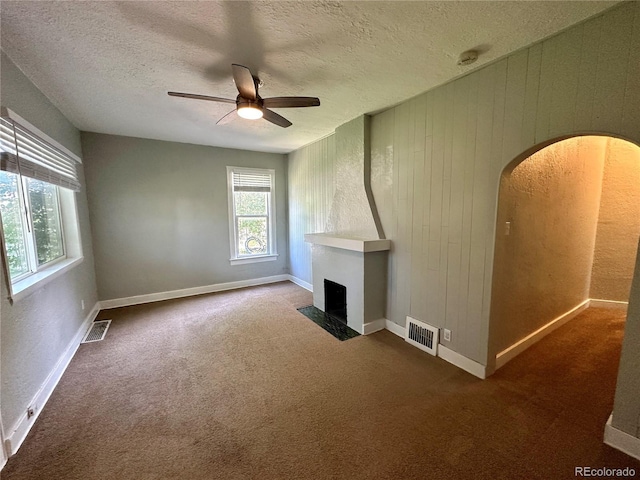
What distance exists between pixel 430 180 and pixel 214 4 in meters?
2.12

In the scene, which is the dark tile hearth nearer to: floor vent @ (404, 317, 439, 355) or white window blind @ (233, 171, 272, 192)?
floor vent @ (404, 317, 439, 355)

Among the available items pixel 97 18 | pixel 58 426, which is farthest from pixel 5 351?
pixel 97 18

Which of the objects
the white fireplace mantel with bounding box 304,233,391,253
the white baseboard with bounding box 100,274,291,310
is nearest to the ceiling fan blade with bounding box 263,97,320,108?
the white fireplace mantel with bounding box 304,233,391,253

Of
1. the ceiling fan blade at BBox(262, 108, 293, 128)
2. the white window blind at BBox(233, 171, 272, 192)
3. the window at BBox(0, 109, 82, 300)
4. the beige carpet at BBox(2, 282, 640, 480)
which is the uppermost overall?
the ceiling fan blade at BBox(262, 108, 293, 128)

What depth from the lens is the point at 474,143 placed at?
2.22 meters

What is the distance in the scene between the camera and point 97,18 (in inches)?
60.1

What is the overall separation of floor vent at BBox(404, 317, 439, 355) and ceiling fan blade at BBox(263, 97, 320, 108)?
2333 mm

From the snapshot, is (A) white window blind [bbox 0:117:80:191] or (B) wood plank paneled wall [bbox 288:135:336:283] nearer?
(A) white window blind [bbox 0:117:80:191]

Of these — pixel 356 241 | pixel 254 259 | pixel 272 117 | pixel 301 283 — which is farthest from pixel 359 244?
pixel 254 259

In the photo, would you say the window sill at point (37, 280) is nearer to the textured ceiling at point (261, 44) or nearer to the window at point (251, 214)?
the textured ceiling at point (261, 44)

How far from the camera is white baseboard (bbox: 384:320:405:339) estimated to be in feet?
9.98
